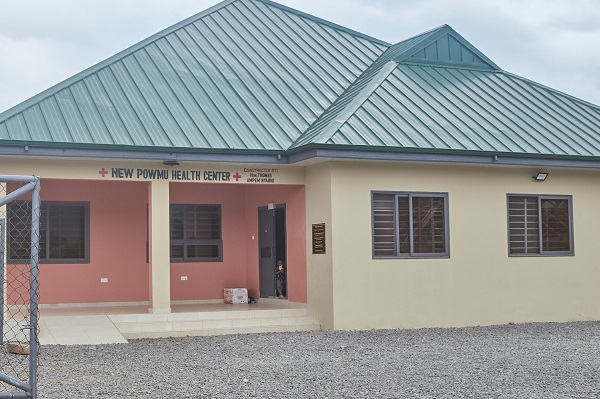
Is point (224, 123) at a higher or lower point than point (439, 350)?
higher

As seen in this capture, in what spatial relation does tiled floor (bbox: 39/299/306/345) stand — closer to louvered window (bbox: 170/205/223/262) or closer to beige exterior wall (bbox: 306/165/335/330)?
beige exterior wall (bbox: 306/165/335/330)

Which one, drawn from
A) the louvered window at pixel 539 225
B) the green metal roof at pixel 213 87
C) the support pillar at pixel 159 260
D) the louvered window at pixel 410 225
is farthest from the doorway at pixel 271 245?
the louvered window at pixel 539 225

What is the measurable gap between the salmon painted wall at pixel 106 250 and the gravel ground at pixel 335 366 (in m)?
4.11

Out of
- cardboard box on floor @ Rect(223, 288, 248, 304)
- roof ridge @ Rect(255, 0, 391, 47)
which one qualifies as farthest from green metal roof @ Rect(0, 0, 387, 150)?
cardboard box on floor @ Rect(223, 288, 248, 304)

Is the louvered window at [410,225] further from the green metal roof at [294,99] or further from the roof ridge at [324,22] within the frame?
the roof ridge at [324,22]

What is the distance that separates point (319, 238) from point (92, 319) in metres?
4.17

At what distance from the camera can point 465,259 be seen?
54.1 ft

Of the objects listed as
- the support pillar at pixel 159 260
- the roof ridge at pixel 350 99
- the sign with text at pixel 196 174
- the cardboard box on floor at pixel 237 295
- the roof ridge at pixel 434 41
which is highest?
the roof ridge at pixel 434 41

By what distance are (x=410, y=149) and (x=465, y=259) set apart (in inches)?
99.0

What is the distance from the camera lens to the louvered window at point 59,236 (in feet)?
56.8

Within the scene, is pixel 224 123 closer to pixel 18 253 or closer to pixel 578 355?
pixel 18 253

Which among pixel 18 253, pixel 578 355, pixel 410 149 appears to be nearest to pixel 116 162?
pixel 18 253

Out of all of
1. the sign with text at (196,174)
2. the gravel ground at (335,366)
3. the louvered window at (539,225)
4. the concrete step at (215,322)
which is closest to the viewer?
the gravel ground at (335,366)

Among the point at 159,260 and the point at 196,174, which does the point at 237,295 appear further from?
the point at 196,174
